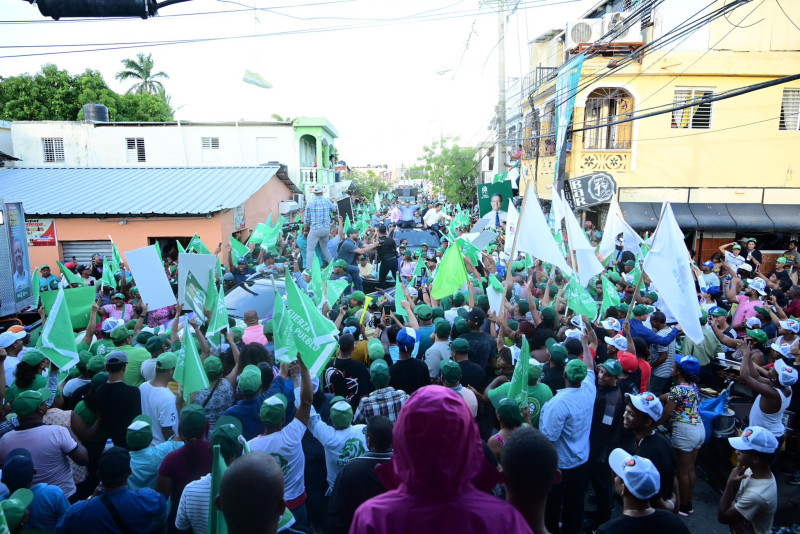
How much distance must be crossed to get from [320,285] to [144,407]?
341 cm

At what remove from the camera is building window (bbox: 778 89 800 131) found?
60.8 feet

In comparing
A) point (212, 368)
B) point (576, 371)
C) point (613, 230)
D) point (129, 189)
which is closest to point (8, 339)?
point (212, 368)

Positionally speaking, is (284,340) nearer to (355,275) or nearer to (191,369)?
(191,369)

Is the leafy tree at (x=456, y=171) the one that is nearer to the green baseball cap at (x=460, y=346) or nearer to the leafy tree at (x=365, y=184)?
the leafy tree at (x=365, y=184)

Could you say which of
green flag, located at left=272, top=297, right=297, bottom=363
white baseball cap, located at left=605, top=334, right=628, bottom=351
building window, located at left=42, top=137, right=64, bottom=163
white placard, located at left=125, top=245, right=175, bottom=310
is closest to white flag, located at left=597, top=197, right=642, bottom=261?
white baseball cap, located at left=605, top=334, right=628, bottom=351

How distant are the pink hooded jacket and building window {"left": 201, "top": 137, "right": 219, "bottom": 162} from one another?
31.9 meters

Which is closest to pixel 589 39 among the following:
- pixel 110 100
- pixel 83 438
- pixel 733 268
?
pixel 733 268

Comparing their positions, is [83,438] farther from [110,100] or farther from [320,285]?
[110,100]

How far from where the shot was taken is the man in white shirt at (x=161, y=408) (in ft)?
15.3

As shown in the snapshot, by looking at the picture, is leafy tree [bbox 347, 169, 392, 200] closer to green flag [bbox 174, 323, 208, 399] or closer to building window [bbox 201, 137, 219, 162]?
building window [bbox 201, 137, 219, 162]

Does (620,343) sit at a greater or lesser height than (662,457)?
greater

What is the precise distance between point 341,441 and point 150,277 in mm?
4274

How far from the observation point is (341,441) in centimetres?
400

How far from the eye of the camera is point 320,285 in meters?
7.84
